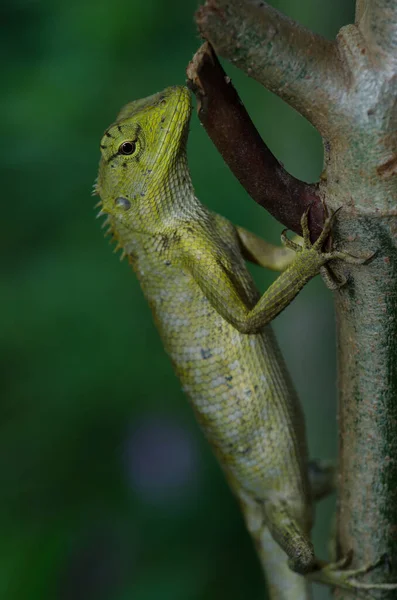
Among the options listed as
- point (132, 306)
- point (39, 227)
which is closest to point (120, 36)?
point (39, 227)

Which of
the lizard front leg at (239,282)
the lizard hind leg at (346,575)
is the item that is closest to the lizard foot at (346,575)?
the lizard hind leg at (346,575)

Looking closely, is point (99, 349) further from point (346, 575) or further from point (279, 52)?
point (279, 52)

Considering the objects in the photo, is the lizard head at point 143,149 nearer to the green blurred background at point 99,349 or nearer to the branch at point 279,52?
the branch at point 279,52

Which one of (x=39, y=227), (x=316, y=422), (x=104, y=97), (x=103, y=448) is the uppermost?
(x=104, y=97)

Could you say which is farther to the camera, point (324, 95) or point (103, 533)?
point (103, 533)

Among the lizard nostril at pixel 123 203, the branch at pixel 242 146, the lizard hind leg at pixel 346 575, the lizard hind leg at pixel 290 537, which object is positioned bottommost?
the lizard hind leg at pixel 346 575

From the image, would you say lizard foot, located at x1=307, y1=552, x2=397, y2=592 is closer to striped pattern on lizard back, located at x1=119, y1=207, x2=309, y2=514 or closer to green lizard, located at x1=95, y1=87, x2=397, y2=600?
green lizard, located at x1=95, y1=87, x2=397, y2=600

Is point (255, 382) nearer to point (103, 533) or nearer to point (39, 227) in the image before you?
point (103, 533)

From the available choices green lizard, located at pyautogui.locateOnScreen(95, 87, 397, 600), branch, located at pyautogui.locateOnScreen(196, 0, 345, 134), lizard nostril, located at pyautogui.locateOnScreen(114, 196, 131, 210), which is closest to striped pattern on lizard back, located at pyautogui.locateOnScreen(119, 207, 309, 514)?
green lizard, located at pyautogui.locateOnScreen(95, 87, 397, 600)
